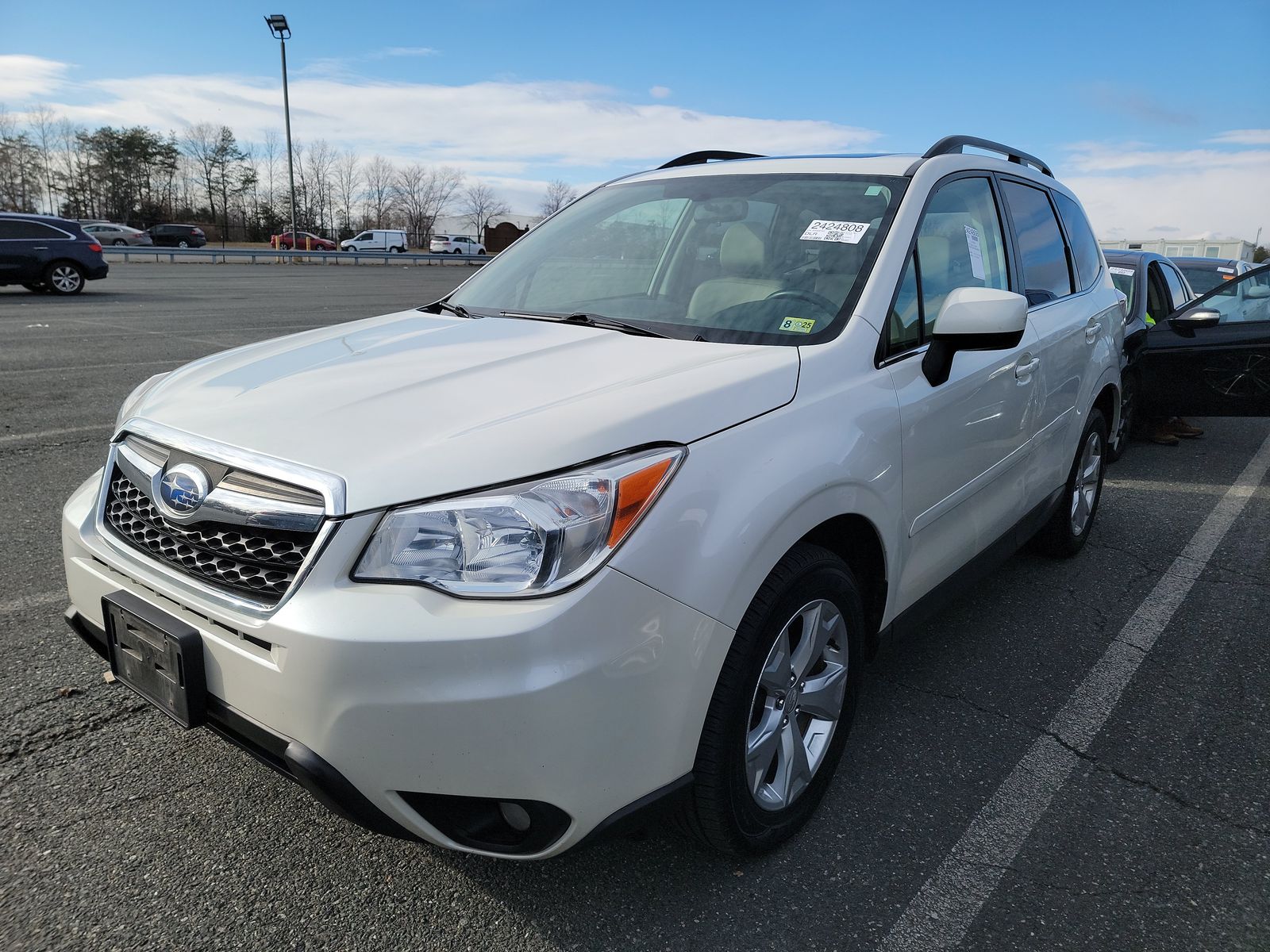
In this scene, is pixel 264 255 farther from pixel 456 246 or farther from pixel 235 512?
pixel 235 512

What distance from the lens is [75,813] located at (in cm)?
241

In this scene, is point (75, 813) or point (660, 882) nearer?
point (660, 882)

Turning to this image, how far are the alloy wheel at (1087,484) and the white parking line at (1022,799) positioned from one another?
0.48 metres

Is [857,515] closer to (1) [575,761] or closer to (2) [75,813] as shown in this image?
(1) [575,761]

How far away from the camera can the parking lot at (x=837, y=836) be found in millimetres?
2094

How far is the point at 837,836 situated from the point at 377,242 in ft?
196

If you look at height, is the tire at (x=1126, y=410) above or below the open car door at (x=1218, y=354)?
below

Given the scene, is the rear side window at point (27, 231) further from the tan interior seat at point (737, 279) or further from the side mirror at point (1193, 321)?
the side mirror at point (1193, 321)

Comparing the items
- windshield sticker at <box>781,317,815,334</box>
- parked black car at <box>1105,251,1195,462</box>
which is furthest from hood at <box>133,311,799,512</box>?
parked black car at <box>1105,251,1195,462</box>

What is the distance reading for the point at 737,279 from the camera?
9.47 ft

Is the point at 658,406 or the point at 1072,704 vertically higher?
the point at 658,406

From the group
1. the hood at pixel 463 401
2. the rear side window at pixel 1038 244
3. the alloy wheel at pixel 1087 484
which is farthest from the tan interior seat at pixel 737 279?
the alloy wheel at pixel 1087 484

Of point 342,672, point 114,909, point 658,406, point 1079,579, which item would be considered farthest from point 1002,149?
point 114,909

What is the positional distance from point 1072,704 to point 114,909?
9.74ft
